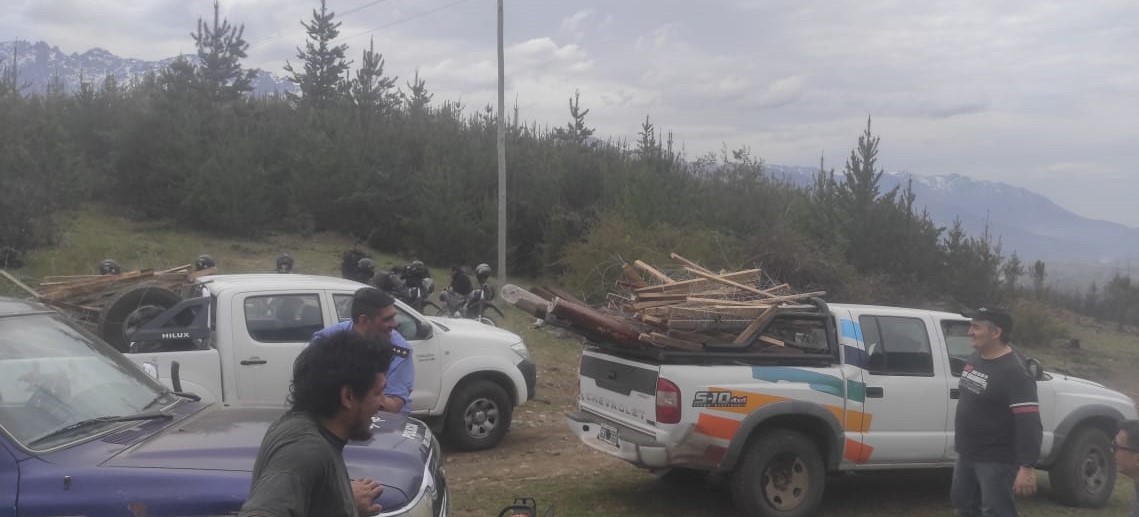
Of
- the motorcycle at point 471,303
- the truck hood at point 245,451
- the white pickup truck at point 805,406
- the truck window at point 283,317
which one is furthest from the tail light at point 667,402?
the motorcycle at point 471,303

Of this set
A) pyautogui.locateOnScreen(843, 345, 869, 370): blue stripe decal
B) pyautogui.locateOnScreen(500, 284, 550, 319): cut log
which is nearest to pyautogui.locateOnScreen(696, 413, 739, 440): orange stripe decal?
pyautogui.locateOnScreen(843, 345, 869, 370): blue stripe decal

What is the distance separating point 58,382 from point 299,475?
2.35 meters

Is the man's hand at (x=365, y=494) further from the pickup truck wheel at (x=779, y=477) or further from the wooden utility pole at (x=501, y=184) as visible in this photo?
the wooden utility pole at (x=501, y=184)

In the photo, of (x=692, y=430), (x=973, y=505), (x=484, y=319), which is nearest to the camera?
(x=973, y=505)

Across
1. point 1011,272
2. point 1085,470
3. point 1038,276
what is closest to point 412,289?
point 1085,470

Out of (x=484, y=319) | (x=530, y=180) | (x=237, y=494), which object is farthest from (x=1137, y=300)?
(x=237, y=494)

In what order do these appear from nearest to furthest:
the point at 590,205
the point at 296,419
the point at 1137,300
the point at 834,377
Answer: the point at 296,419 < the point at 834,377 < the point at 590,205 < the point at 1137,300

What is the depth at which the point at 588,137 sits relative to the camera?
37.8 m

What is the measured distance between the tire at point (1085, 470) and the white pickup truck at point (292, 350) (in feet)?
16.2

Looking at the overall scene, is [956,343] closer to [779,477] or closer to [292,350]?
[779,477]

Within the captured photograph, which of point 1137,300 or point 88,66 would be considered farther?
point 88,66

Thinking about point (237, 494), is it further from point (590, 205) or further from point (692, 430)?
point (590, 205)

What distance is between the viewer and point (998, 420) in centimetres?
574

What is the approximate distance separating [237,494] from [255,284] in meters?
5.33
